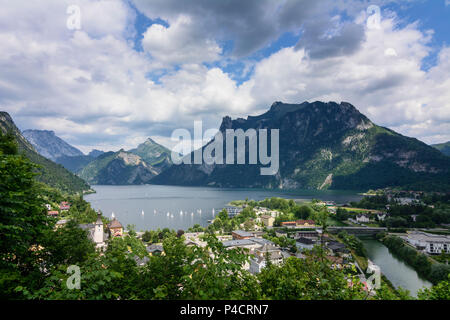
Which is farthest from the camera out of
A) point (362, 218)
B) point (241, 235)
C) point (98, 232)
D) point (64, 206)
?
point (362, 218)

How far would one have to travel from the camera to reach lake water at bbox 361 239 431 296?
93.5 feet

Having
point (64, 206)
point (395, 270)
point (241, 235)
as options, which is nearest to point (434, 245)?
point (395, 270)

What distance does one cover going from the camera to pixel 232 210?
88.1 meters

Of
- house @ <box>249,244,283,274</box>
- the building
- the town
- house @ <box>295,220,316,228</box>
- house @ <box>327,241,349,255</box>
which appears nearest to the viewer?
house @ <box>249,244,283,274</box>

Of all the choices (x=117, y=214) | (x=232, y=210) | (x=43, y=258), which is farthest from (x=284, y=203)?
(x=43, y=258)

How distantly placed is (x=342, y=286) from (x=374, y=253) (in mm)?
44749

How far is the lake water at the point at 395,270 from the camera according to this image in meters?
28.5

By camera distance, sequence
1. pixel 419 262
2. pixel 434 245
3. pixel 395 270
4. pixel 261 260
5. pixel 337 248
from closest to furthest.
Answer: pixel 261 260 → pixel 395 270 → pixel 419 262 → pixel 337 248 → pixel 434 245

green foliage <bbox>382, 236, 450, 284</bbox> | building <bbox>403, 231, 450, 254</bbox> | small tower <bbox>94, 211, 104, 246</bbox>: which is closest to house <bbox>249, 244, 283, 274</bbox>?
green foliage <bbox>382, 236, 450, 284</bbox>

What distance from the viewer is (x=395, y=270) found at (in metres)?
33.4

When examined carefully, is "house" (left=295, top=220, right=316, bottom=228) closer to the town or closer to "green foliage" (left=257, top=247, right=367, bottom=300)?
the town

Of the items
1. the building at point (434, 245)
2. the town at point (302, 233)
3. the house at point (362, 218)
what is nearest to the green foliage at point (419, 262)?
the town at point (302, 233)

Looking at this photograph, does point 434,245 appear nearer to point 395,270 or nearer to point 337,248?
point 395,270

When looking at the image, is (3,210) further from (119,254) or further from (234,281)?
(234,281)
